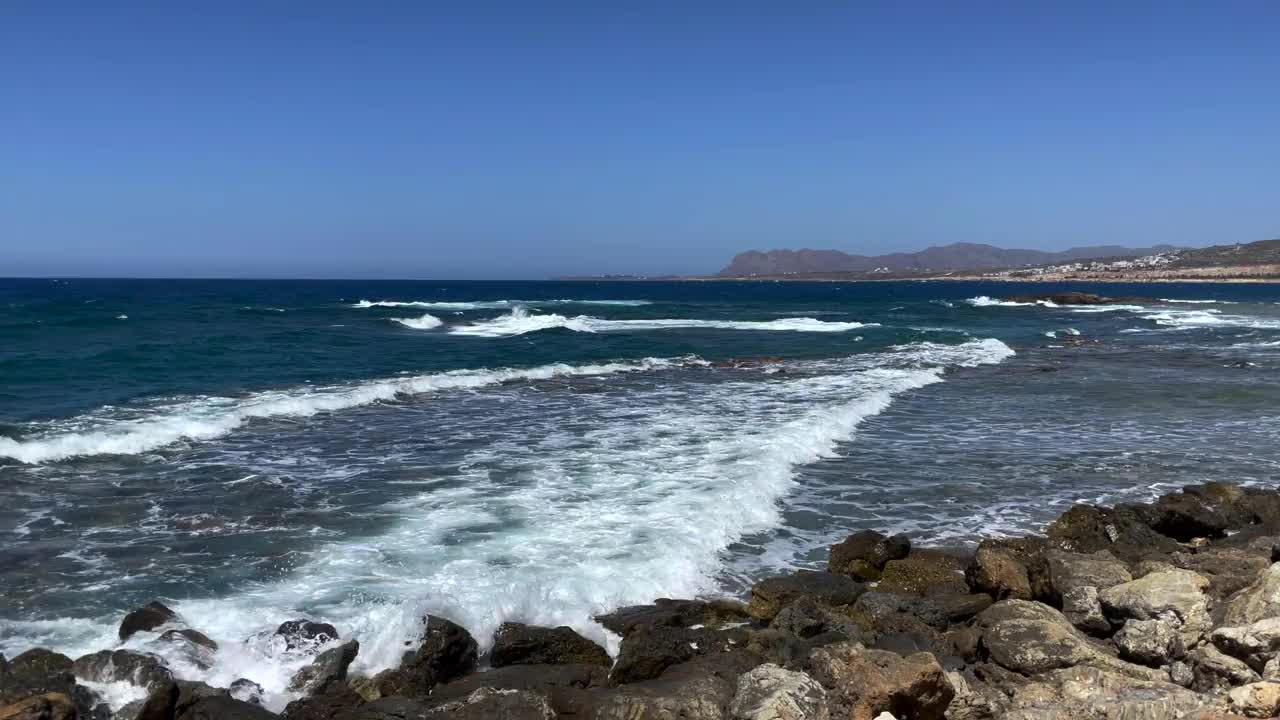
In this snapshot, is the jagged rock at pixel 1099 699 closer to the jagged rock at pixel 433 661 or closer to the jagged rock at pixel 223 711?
the jagged rock at pixel 433 661

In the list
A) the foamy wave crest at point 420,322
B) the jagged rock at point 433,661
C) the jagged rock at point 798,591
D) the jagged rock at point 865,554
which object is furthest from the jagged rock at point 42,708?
the foamy wave crest at point 420,322

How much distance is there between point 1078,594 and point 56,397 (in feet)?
62.3

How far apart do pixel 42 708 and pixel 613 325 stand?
41.4 m

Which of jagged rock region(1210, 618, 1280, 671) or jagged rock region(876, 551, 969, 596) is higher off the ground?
jagged rock region(1210, 618, 1280, 671)

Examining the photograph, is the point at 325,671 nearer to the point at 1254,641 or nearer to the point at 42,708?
the point at 42,708

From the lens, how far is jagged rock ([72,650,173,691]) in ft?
19.7

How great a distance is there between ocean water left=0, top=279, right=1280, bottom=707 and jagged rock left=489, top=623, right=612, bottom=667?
0.38m

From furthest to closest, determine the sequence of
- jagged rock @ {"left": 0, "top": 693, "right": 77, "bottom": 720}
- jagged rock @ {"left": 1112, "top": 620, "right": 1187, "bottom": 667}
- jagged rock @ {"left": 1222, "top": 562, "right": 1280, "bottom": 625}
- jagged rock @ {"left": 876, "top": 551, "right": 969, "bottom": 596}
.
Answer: jagged rock @ {"left": 876, "top": 551, "right": 969, "bottom": 596} → jagged rock @ {"left": 1112, "top": 620, "right": 1187, "bottom": 667} → jagged rock @ {"left": 1222, "top": 562, "right": 1280, "bottom": 625} → jagged rock @ {"left": 0, "top": 693, "right": 77, "bottom": 720}

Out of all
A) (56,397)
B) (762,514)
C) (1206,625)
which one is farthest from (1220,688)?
(56,397)

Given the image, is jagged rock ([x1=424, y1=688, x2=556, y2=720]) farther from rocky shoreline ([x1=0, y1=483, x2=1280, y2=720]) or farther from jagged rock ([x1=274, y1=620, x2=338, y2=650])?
jagged rock ([x1=274, y1=620, x2=338, y2=650])

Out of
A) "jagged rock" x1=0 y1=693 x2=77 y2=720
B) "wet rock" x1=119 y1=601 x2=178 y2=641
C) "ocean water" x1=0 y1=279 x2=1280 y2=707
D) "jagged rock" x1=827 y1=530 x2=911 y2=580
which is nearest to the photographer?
"jagged rock" x1=0 y1=693 x2=77 y2=720

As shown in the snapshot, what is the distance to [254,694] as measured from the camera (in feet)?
19.9

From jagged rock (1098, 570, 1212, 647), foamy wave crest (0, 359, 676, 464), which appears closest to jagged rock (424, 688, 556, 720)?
jagged rock (1098, 570, 1212, 647)

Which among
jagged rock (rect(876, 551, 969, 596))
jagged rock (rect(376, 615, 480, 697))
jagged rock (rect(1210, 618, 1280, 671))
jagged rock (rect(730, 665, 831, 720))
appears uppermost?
jagged rock (rect(1210, 618, 1280, 671))
